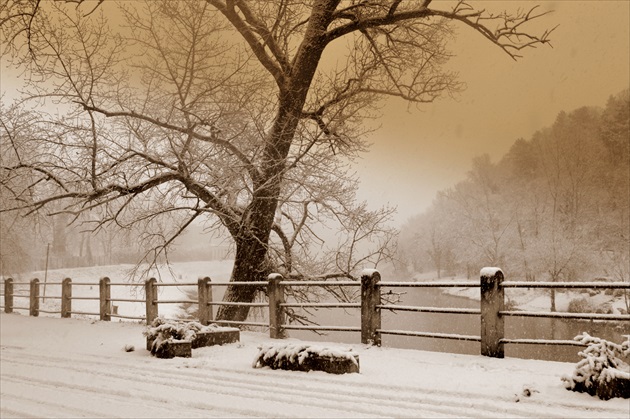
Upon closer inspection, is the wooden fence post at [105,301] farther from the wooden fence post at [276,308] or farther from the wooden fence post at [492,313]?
the wooden fence post at [492,313]

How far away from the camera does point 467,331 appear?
29500 millimetres

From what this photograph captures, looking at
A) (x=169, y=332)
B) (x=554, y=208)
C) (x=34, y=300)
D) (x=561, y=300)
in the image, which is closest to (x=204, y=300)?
(x=169, y=332)

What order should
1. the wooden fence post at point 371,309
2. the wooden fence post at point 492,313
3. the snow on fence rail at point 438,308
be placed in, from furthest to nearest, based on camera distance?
the wooden fence post at point 371,309 → the wooden fence post at point 492,313 → the snow on fence rail at point 438,308

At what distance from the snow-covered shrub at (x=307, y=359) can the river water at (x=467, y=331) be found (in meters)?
13.2

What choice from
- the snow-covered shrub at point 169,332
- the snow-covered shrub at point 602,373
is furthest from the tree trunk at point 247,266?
the snow-covered shrub at point 602,373

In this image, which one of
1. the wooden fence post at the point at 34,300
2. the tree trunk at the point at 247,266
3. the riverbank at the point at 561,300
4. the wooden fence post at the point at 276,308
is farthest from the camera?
the riverbank at the point at 561,300

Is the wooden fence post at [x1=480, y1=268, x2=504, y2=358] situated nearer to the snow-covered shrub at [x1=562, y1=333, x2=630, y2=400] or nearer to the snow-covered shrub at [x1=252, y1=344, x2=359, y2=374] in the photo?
the snow-covered shrub at [x1=562, y1=333, x2=630, y2=400]

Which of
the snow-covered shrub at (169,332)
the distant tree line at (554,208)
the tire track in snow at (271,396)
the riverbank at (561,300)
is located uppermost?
the distant tree line at (554,208)

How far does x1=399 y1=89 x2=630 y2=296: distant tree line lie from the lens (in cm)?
4634

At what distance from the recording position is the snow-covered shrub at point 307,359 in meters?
7.54

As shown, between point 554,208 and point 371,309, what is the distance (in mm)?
43626

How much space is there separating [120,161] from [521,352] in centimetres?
2004

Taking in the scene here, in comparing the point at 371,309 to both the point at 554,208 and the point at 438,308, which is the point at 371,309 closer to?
the point at 438,308

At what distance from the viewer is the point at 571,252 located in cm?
4481
